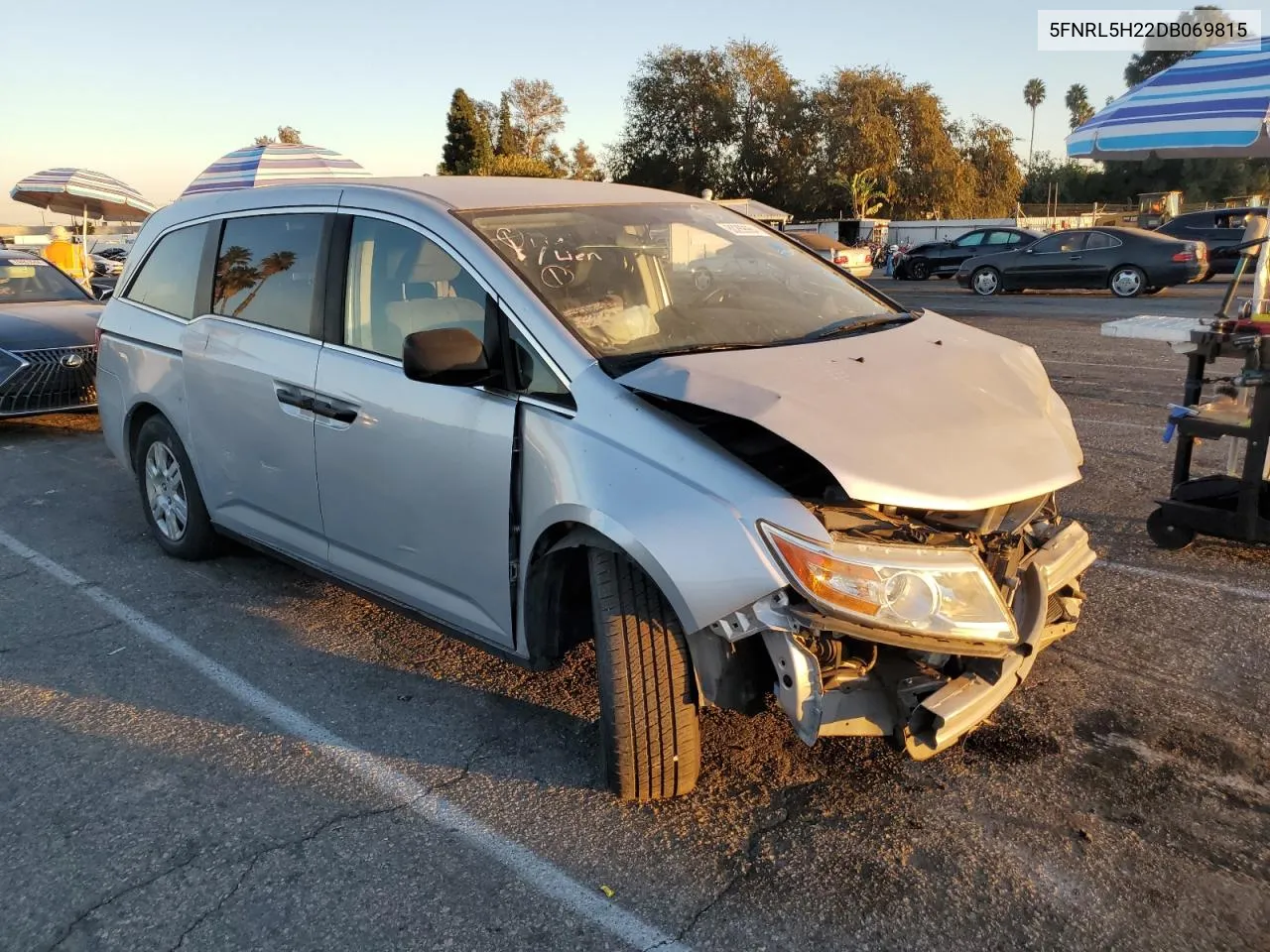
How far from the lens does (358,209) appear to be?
12.1 ft

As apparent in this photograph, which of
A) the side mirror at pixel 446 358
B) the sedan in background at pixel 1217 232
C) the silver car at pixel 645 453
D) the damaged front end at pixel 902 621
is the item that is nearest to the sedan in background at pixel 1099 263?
the sedan in background at pixel 1217 232

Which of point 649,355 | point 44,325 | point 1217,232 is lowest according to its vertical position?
point 44,325

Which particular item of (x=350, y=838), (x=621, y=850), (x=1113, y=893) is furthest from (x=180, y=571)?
(x=1113, y=893)

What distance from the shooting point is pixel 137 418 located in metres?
5.09

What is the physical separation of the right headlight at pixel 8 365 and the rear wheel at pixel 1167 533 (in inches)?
318

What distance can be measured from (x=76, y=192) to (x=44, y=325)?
26.3 ft

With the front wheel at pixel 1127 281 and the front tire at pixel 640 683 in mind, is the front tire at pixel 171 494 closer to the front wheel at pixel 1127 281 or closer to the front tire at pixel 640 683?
the front tire at pixel 640 683

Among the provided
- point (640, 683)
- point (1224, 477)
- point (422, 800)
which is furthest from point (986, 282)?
point (422, 800)

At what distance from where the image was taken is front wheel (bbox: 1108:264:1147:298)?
18109 mm

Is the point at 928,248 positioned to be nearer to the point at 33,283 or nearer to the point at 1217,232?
the point at 1217,232

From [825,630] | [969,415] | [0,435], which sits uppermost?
[969,415]

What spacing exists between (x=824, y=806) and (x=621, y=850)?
622 mm

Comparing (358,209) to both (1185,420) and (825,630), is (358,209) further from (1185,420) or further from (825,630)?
(1185,420)

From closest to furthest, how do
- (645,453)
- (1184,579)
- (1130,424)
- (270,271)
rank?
(645,453), (270,271), (1184,579), (1130,424)
